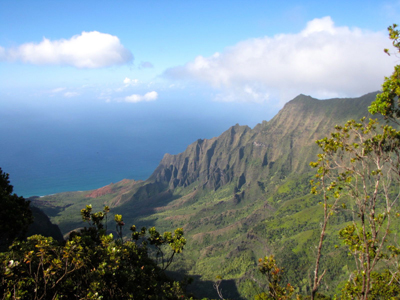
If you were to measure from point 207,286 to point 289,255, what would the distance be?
28507 mm

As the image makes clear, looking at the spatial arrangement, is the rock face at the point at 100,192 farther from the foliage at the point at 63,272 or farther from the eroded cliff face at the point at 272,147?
the foliage at the point at 63,272

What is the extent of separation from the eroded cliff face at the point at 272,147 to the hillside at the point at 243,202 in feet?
2.18

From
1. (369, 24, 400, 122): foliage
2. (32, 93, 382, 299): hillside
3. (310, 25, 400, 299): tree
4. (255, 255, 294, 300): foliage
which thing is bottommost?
(32, 93, 382, 299): hillside

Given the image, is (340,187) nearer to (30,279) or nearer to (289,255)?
(30,279)

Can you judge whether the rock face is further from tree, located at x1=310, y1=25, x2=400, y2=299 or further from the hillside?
tree, located at x1=310, y1=25, x2=400, y2=299

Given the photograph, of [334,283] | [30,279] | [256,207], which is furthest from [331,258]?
[30,279]

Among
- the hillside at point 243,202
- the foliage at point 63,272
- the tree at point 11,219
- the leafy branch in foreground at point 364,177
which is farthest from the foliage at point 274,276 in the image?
the hillside at point 243,202

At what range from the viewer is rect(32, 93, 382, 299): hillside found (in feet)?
270

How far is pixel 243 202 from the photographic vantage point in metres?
143

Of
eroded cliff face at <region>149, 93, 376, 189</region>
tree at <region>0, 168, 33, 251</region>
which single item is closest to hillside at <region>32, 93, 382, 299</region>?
eroded cliff face at <region>149, 93, 376, 189</region>

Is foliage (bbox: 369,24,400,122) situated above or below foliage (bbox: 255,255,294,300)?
above

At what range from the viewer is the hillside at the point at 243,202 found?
82188 millimetres

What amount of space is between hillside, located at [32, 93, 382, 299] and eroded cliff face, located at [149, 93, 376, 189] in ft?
2.18

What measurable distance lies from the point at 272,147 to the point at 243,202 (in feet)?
172
